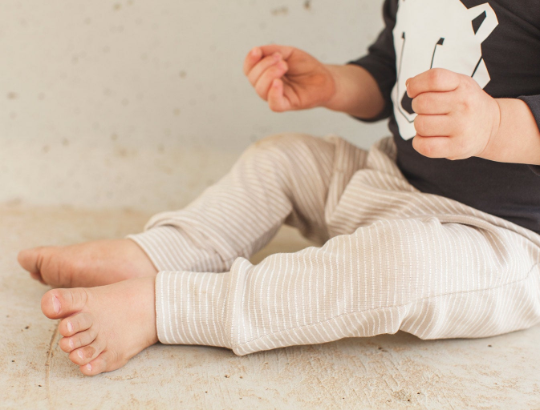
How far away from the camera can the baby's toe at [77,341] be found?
0.51m

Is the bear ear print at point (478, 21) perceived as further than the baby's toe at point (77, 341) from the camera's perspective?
Result: Yes

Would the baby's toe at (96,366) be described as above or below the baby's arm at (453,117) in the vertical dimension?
below

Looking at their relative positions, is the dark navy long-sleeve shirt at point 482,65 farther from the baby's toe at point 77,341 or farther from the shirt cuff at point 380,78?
the baby's toe at point 77,341

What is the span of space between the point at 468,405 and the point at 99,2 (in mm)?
957

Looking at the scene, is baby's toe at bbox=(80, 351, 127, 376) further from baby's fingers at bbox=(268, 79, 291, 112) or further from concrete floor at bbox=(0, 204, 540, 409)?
baby's fingers at bbox=(268, 79, 291, 112)

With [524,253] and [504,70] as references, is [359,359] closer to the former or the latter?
[524,253]

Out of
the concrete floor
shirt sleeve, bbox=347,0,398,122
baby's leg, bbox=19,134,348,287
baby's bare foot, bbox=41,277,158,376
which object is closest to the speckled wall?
shirt sleeve, bbox=347,0,398,122

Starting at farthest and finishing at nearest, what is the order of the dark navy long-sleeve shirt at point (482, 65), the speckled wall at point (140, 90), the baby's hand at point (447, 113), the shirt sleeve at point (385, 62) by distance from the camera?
1. the speckled wall at point (140, 90)
2. the shirt sleeve at point (385, 62)
3. the dark navy long-sleeve shirt at point (482, 65)
4. the baby's hand at point (447, 113)

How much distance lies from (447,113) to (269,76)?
31cm

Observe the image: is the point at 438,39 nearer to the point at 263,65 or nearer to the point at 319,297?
the point at 263,65

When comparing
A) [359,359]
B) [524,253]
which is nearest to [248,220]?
[359,359]

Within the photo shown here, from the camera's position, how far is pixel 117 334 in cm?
54

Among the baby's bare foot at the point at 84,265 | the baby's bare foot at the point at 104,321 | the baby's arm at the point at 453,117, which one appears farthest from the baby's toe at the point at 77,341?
the baby's arm at the point at 453,117

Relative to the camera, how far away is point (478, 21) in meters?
0.65
